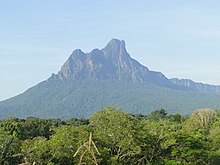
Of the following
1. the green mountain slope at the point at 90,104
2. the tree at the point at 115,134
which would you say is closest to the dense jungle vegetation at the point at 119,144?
the tree at the point at 115,134

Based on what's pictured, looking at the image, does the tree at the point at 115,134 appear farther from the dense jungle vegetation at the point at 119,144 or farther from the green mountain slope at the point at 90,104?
the green mountain slope at the point at 90,104

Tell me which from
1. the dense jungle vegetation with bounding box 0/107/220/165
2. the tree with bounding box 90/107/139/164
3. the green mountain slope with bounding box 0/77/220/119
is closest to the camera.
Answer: the dense jungle vegetation with bounding box 0/107/220/165

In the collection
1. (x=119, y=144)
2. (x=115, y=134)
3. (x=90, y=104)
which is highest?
(x=90, y=104)

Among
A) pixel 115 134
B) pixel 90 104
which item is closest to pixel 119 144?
pixel 115 134

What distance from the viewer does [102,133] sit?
72.6 feet

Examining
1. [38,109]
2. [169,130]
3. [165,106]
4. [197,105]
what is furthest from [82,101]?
[169,130]

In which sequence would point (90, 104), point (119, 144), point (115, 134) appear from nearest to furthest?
1. point (119, 144)
2. point (115, 134)
3. point (90, 104)

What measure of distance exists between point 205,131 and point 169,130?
19.2m

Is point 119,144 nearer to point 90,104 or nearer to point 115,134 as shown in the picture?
point 115,134

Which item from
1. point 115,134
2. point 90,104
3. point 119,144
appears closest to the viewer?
point 119,144

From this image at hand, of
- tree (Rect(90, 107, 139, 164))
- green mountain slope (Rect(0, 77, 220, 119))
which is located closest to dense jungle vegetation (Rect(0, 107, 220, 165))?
tree (Rect(90, 107, 139, 164))

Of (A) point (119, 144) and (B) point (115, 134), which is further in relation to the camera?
(B) point (115, 134)

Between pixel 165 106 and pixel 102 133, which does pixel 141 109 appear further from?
pixel 102 133

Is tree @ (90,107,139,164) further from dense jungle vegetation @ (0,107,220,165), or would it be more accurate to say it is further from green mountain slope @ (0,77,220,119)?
green mountain slope @ (0,77,220,119)
